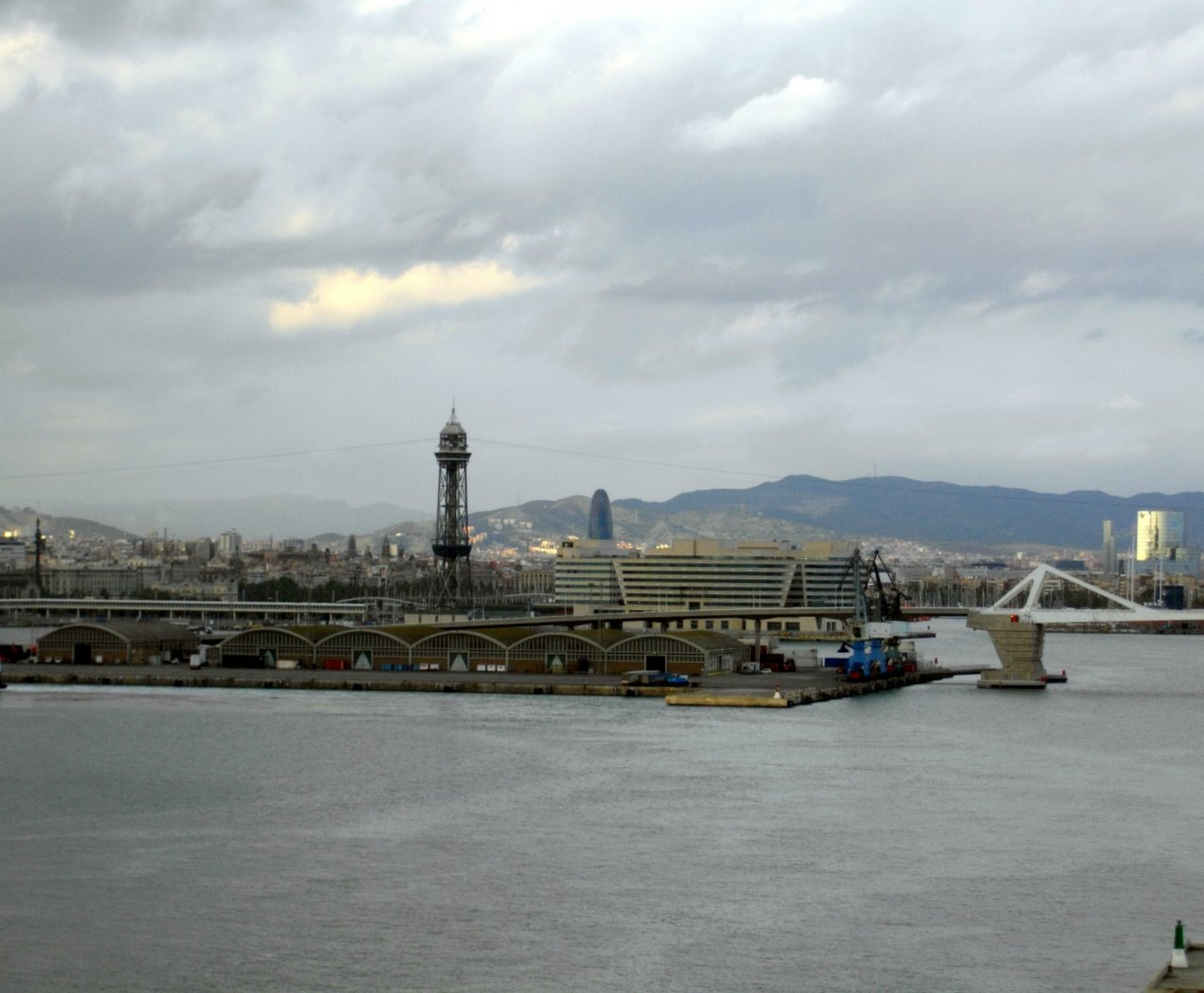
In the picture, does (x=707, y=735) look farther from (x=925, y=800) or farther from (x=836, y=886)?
(x=836, y=886)

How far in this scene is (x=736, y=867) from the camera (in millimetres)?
19984

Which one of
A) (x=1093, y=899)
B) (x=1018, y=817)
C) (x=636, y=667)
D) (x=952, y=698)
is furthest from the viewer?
(x=636, y=667)

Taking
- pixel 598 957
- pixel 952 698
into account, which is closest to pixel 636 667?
pixel 952 698

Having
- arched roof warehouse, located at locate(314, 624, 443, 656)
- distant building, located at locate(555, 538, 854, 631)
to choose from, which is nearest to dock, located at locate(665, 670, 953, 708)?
arched roof warehouse, located at locate(314, 624, 443, 656)

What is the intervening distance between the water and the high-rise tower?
58.8 metres

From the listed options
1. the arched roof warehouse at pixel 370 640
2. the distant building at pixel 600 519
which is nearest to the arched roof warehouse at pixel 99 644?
the arched roof warehouse at pixel 370 640

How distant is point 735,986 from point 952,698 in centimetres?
2990

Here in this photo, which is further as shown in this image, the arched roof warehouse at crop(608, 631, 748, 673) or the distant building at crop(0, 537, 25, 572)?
the distant building at crop(0, 537, 25, 572)

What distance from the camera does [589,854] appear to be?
68.0 ft

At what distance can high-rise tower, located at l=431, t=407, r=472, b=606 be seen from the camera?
9488 centimetres

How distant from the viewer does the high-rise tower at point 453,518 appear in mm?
94875

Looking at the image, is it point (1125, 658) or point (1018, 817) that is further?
point (1125, 658)

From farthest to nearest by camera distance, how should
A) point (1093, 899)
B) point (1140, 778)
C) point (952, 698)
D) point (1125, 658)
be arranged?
point (1125, 658)
point (952, 698)
point (1140, 778)
point (1093, 899)

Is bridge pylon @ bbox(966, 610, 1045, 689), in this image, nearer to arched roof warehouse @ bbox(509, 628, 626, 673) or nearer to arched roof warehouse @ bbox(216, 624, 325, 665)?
arched roof warehouse @ bbox(509, 628, 626, 673)
